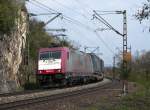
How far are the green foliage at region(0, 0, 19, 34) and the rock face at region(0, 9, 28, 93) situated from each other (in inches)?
30.1

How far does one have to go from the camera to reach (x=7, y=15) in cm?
4331

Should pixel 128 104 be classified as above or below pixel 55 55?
below

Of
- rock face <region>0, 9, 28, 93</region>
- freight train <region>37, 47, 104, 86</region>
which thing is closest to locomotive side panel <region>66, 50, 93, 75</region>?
freight train <region>37, 47, 104, 86</region>

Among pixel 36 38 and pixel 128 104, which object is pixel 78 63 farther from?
pixel 36 38

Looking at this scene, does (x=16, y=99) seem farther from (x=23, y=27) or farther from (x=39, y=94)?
(x=23, y=27)

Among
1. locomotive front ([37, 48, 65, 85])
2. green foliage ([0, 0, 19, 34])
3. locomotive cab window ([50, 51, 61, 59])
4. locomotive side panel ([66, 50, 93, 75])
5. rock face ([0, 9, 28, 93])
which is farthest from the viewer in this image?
locomotive side panel ([66, 50, 93, 75])

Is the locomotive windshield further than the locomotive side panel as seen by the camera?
No

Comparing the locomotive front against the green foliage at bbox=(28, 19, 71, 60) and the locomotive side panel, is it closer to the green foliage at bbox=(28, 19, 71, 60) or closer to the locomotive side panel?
the locomotive side panel

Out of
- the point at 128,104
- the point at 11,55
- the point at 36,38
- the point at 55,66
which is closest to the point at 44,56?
the point at 55,66

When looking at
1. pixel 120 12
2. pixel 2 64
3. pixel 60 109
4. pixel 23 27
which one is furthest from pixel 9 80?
pixel 60 109

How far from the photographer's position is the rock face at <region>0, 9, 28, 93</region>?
43.5 meters

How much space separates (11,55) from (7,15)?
5.08 meters

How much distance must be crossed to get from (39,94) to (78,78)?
16.7 meters

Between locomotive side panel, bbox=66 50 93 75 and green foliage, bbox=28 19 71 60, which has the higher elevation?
green foliage, bbox=28 19 71 60
